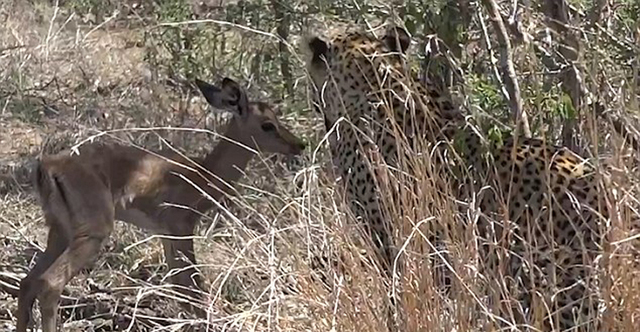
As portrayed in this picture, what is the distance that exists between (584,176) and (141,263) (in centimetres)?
273

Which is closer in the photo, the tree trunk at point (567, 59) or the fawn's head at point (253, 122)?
the tree trunk at point (567, 59)

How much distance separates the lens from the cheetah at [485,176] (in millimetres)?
4688

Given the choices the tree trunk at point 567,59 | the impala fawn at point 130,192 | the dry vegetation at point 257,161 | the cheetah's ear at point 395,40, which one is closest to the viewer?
the dry vegetation at point 257,161

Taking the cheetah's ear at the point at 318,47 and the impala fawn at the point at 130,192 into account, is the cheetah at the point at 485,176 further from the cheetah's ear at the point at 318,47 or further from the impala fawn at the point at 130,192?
the impala fawn at the point at 130,192

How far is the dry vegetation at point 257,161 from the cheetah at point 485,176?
11cm

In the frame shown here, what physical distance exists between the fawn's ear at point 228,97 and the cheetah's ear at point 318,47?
0.92 meters

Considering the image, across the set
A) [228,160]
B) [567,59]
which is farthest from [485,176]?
[228,160]

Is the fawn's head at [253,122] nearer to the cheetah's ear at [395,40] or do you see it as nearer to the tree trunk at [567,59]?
the cheetah's ear at [395,40]

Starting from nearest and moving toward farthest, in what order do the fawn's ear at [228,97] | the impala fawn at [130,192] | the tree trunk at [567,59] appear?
the tree trunk at [567,59] → the impala fawn at [130,192] → the fawn's ear at [228,97]

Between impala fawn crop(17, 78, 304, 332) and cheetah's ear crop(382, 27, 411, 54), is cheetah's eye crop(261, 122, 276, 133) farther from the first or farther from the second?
cheetah's ear crop(382, 27, 411, 54)

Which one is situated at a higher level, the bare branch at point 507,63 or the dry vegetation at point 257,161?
the bare branch at point 507,63

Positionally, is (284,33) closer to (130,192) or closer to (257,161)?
(257,161)

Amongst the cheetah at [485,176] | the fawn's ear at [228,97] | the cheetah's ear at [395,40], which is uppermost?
the cheetah's ear at [395,40]

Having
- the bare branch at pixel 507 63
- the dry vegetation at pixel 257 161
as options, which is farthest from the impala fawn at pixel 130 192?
the bare branch at pixel 507 63
